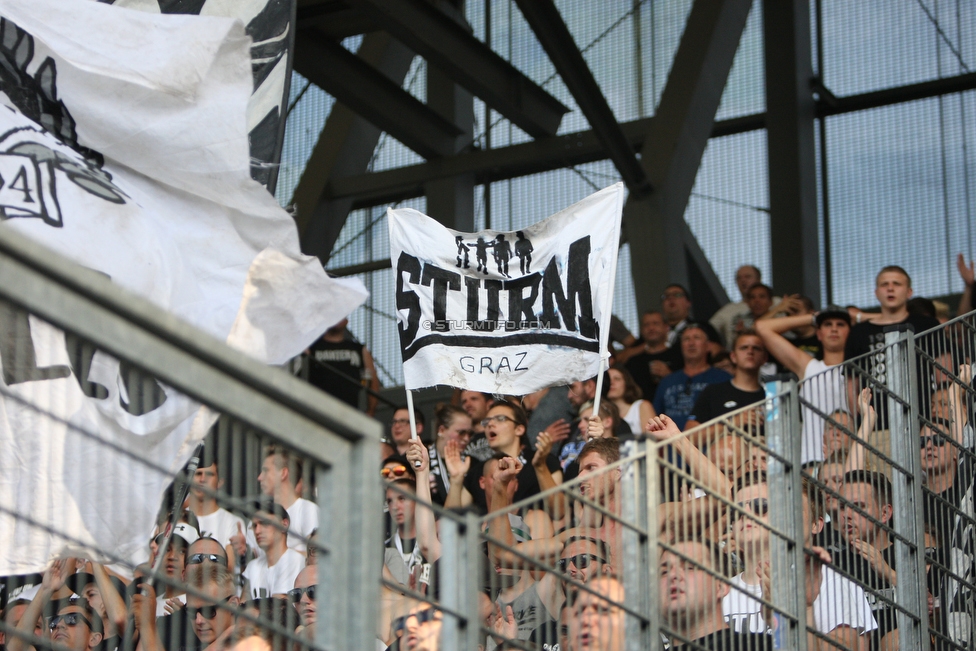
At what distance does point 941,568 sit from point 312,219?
1050cm

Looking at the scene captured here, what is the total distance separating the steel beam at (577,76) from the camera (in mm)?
11883

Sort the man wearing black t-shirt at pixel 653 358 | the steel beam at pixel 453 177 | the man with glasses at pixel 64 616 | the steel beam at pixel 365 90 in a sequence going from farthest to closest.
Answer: the steel beam at pixel 453 177
the steel beam at pixel 365 90
the man wearing black t-shirt at pixel 653 358
the man with glasses at pixel 64 616

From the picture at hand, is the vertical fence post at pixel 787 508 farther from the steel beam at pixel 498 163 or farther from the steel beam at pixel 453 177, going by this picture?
the steel beam at pixel 453 177

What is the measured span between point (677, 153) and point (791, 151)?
1198mm

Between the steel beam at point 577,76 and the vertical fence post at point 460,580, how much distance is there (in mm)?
8779

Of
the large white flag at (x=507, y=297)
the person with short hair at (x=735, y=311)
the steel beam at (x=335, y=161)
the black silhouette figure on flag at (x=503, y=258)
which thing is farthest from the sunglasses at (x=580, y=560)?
the steel beam at (x=335, y=161)

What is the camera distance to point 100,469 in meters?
3.70

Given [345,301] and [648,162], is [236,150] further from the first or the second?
[648,162]

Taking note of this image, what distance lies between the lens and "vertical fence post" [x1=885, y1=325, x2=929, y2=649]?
524cm

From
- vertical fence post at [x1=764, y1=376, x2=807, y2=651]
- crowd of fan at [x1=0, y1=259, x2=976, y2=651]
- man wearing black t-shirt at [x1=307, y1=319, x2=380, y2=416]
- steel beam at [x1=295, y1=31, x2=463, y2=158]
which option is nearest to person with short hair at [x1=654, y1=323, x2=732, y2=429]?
crowd of fan at [x1=0, y1=259, x2=976, y2=651]

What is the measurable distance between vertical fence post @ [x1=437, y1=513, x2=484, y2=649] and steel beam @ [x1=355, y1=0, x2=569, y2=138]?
9277 millimetres

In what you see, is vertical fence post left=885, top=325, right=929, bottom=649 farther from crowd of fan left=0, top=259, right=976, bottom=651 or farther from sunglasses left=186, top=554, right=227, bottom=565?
sunglasses left=186, top=554, right=227, bottom=565

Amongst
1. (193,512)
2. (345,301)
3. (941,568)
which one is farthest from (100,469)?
(941,568)

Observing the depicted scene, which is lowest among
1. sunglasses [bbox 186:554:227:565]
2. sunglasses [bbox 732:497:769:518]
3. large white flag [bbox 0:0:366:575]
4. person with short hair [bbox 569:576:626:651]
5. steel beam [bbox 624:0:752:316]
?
person with short hair [bbox 569:576:626:651]
